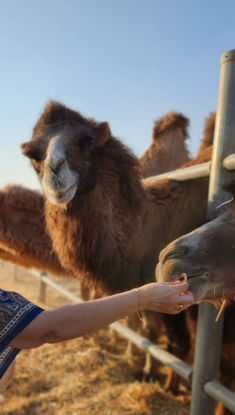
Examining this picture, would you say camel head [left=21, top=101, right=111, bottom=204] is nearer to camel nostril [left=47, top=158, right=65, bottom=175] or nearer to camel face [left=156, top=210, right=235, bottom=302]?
camel nostril [left=47, top=158, right=65, bottom=175]

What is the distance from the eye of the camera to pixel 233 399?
157 cm

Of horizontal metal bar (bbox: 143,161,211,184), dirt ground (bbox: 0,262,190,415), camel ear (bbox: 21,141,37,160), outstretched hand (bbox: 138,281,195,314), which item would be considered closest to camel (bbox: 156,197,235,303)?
outstretched hand (bbox: 138,281,195,314)

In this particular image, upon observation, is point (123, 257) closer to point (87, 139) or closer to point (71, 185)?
point (71, 185)

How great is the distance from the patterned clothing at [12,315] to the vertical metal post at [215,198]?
1034 mm

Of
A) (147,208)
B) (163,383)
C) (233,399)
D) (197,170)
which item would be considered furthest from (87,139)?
(163,383)

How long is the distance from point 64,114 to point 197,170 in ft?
3.76

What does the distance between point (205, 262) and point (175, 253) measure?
0.44 feet

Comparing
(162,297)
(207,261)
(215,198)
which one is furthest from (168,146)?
(162,297)

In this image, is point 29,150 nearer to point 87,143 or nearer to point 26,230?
point 87,143

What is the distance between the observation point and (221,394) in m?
1.65

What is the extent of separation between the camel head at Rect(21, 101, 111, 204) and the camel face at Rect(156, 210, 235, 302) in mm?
954

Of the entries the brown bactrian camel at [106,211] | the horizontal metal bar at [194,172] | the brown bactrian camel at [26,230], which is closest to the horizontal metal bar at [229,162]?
the horizontal metal bar at [194,172]

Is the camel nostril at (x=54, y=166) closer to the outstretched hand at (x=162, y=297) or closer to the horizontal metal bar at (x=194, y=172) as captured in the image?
the horizontal metal bar at (x=194, y=172)

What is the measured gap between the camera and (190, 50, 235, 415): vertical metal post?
1.69 m
